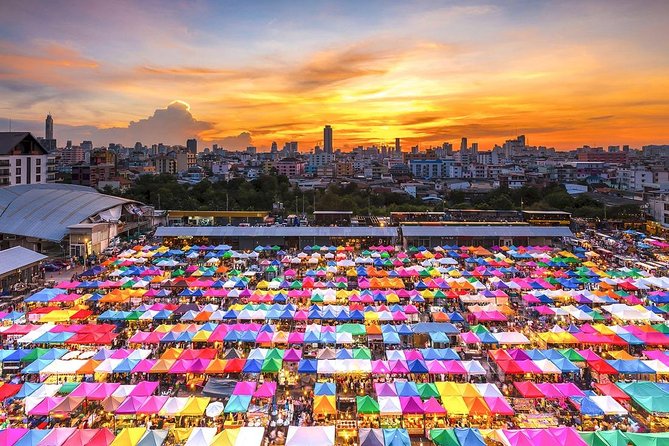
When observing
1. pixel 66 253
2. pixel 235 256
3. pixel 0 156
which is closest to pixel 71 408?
pixel 235 256

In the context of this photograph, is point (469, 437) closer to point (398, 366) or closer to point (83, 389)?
point (398, 366)

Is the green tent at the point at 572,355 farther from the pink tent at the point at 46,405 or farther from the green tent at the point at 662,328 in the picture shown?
the pink tent at the point at 46,405

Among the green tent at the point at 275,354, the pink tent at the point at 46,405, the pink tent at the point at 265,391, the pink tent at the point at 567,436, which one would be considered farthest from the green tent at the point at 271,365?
the pink tent at the point at 567,436

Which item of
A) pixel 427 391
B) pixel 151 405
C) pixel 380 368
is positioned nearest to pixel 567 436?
pixel 427 391

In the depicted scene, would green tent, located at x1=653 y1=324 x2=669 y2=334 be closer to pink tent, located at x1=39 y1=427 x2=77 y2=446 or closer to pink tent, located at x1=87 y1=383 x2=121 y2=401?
pink tent, located at x1=87 y1=383 x2=121 y2=401

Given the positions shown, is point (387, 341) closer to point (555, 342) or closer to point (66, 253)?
point (555, 342)

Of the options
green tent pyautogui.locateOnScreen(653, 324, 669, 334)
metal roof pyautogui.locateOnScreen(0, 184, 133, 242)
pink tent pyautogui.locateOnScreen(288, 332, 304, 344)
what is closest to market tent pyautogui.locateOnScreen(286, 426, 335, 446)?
pink tent pyautogui.locateOnScreen(288, 332, 304, 344)
